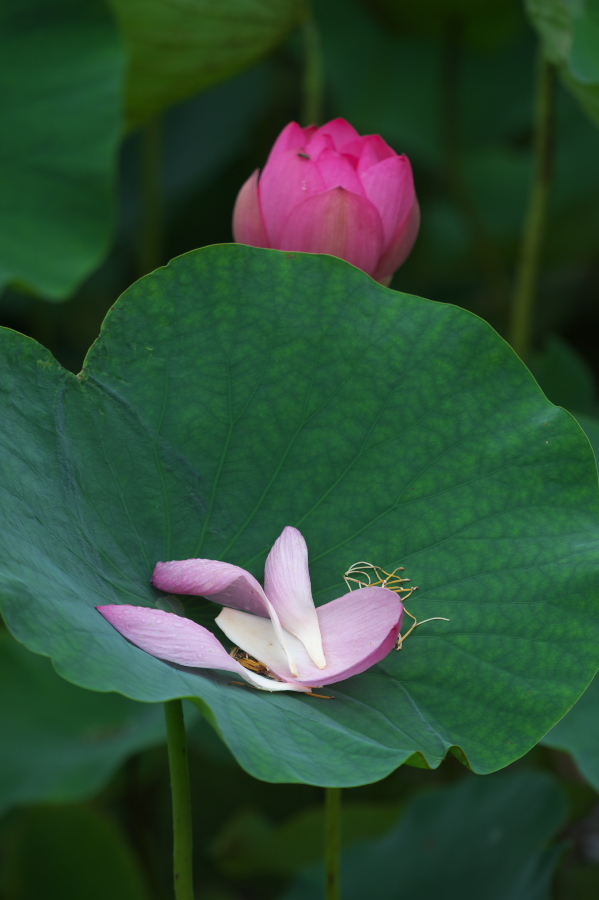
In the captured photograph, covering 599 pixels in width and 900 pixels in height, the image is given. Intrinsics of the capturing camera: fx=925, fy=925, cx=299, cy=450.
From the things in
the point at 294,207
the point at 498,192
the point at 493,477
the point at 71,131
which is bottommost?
the point at 498,192

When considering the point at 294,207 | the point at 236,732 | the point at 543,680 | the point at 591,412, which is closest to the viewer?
the point at 236,732

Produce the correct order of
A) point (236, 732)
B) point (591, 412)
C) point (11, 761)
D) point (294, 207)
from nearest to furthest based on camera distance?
1. point (236, 732)
2. point (294, 207)
3. point (11, 761)
4. point (591, 412)

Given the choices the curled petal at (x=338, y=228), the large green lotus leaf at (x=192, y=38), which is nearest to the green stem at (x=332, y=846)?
the curled petal at (x=338, y=228)

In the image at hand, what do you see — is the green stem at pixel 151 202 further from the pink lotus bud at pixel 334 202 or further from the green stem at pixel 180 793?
the green stem at pixel 180 793

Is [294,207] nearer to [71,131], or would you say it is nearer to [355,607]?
[355,607]

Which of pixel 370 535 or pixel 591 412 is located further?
pixel 591 412

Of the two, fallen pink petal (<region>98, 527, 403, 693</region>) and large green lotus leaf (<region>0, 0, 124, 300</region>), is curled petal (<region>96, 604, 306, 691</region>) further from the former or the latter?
large green lotus leaf (<region>0, 0, 124, 300</region>)

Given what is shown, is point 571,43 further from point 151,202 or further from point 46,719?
point 46,719

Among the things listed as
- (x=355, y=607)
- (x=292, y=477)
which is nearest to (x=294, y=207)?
(x=292, y=477)

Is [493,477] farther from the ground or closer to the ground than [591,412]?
farther from the ground
